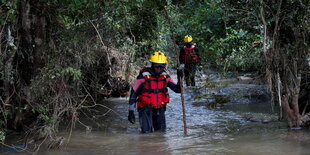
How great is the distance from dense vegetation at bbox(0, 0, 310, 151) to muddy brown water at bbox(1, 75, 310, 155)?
1.87 feet

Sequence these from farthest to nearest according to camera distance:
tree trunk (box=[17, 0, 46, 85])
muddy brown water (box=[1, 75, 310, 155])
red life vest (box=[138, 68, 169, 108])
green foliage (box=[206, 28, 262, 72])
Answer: red life vest (box=[138, 68, 169, 108])
green foliage (box=[206, 28, 262, 72])
tree trunk (box=[17, 0, 46, 85])
muddy brown water (box=[1, 75, 310, 155])

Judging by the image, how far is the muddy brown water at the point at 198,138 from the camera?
6.02 m

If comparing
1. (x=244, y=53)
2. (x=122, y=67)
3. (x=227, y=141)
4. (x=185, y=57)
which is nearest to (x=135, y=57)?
(x=122, y=67)

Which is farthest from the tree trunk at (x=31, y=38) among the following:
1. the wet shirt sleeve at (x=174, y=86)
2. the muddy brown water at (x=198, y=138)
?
the wet shirt sleeve at (x=174, y=86)

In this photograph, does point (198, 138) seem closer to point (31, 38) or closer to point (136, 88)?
point (136, 88)

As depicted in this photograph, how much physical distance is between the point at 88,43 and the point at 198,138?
2804mm

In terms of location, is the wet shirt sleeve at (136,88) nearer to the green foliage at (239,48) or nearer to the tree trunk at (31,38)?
the green foliage at (239,48)

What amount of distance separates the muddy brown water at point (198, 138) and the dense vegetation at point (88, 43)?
57cm

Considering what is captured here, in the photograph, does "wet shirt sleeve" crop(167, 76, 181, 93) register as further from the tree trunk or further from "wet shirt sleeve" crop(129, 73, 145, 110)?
the tree trunk

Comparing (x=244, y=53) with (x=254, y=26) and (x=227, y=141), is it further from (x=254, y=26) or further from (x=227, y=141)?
(x=227, y=141)

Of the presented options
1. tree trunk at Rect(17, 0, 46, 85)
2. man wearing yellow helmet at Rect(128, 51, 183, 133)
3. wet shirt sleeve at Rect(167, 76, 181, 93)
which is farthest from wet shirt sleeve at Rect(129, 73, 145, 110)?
tree trunk at Rect(17, 0, 46, 85)

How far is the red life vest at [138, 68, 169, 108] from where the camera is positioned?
23.6 feet

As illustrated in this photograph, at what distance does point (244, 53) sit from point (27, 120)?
4300mm

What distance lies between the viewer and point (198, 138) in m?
7.01
